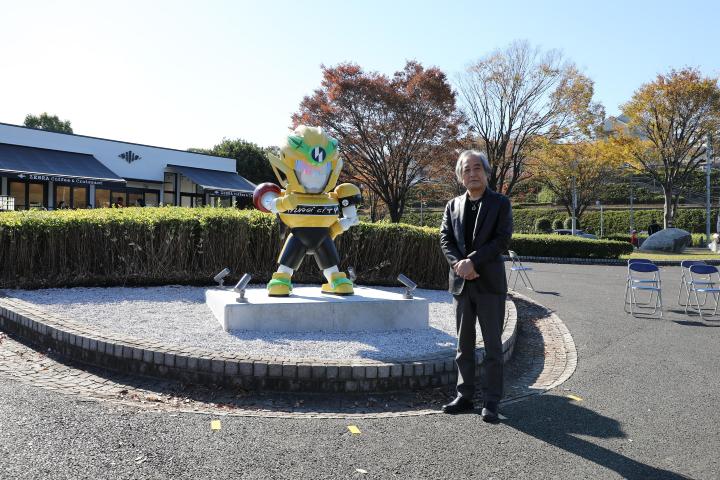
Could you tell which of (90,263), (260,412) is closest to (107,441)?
(260,412)

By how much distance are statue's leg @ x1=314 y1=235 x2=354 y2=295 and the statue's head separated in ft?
2.23

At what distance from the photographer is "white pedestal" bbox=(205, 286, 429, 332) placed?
5617 millimetres

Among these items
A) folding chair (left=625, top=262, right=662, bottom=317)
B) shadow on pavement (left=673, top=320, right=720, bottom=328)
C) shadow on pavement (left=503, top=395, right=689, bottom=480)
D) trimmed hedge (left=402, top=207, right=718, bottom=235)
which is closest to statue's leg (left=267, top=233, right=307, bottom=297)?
→ shadow on pavement (left=503, top=395, right=689, bottom=480)

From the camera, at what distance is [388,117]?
20.2m

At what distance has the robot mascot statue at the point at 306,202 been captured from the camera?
6.12 m

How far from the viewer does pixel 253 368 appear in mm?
4215

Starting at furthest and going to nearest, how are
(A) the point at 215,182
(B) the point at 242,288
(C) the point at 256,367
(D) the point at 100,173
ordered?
(A) the point at 215,182 → (D) the point at 100,173 → (B) the point at 242,288 → (C) the point at 256,367

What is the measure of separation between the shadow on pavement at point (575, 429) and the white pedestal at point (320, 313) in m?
2.01

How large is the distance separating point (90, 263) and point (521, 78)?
19.2m

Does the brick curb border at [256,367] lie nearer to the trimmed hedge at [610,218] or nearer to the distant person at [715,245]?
the distant person at [715,245]

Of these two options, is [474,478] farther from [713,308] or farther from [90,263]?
[713,308]

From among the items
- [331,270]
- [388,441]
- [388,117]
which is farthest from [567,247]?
[388,441]

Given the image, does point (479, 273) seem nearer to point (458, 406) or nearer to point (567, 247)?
point (458, 406)

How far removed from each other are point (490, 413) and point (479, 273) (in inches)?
38.4
